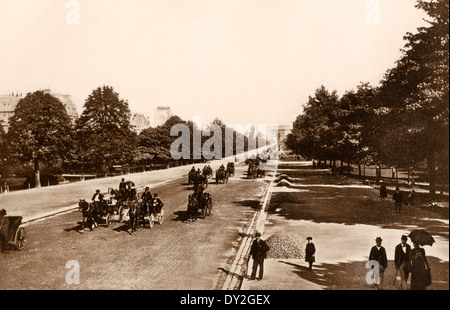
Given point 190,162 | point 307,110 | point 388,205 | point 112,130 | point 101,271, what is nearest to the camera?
point 101,271

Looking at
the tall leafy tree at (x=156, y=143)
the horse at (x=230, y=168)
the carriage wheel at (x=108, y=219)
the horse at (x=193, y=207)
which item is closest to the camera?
the carriage wheel at (x=108, y=219)

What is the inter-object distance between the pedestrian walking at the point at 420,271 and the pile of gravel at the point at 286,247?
15.0 feet

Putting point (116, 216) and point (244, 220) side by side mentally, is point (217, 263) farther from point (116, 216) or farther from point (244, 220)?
point (116, 216)

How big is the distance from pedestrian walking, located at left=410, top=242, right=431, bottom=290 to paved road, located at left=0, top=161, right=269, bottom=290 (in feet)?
17.8

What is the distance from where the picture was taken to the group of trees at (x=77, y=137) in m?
39.7

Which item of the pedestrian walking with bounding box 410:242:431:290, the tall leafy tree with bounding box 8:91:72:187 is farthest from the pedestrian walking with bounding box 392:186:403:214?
the tall leafy tree with bounding box 8:91:72:187

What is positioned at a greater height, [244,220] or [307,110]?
[307,110]

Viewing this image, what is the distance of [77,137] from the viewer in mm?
53219

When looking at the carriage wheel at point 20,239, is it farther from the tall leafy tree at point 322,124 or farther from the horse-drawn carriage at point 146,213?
the tall leafy tree at point 322,124

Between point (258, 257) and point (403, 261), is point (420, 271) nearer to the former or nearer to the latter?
point (403, 261)

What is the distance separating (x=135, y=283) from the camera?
11.2m

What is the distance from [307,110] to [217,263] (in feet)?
164

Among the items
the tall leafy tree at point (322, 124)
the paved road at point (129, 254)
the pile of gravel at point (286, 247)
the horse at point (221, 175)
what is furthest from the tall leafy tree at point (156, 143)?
the pile of gravel at point (286, 247)
